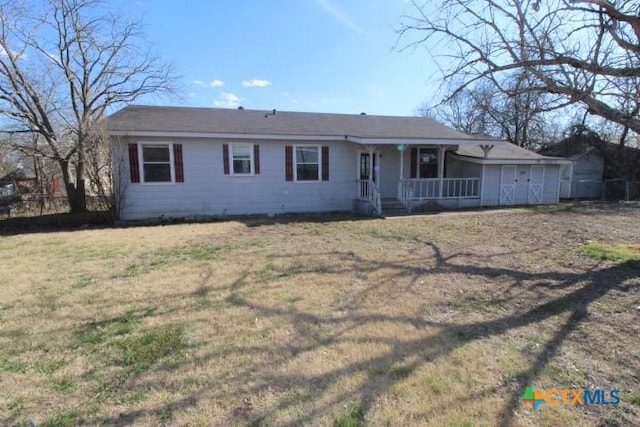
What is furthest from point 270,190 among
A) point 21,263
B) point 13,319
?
point 13,319

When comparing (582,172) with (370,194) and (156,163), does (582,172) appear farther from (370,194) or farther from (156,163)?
(156,163)

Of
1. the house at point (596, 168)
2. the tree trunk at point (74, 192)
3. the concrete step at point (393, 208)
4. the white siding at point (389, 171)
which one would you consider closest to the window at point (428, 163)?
the white siding at point (389, 171)

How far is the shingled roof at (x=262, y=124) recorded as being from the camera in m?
11.3

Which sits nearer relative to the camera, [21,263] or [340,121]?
[21,263]

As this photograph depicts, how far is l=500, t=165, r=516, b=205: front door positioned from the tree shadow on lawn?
1074 cm

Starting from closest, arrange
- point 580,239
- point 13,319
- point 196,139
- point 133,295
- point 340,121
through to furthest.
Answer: point 13,319 → point 133,295 → point 580,239 → point 196,139 → point 340,121

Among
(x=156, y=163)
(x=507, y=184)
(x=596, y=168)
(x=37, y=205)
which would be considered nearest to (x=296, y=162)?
(x=156, y=163)

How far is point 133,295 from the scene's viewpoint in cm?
467

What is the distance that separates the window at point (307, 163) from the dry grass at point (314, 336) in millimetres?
6053

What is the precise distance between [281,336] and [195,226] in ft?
25.3

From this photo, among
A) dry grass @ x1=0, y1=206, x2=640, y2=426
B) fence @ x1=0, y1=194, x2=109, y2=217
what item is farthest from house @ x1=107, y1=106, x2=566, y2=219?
dry grass @ x1=0, y1=206, x2=640, y2=426

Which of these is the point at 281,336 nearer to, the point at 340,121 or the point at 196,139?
the point at 196,139

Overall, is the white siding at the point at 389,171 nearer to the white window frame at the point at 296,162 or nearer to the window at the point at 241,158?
the white window frame at the point at 296,162

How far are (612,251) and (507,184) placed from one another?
355 inches
